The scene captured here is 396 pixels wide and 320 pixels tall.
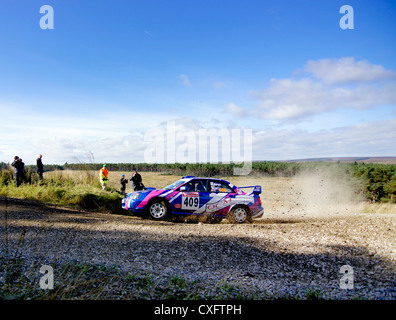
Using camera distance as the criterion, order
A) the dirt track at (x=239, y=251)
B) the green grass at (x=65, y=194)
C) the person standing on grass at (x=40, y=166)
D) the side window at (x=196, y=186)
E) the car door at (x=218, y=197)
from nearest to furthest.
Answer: the dirt track at (x=239, y=251) → the car door at (x=218, y=197) → the side window at (x=196, y=186) → the green grass at (x=65, y=194) → the person standing on grass at (x=40, y=166)

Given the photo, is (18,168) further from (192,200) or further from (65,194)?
(192,200)

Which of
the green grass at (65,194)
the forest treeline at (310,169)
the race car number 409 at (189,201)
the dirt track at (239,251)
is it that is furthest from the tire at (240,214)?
the forest treeline at (310,169)

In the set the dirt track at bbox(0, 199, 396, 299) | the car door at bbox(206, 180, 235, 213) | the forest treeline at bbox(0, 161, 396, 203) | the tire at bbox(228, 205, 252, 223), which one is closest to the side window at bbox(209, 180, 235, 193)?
the car door at bbox(206, 180, 235, 213)

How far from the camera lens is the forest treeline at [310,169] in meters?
29.6

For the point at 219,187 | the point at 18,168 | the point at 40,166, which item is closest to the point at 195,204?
the point at 219,187

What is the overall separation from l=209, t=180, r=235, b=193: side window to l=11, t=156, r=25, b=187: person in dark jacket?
1041cm

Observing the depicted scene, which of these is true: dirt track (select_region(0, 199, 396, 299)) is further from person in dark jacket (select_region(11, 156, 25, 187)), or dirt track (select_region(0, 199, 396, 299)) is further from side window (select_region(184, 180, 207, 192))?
person in dark jacket (select_region(11, 156, 25, 187))

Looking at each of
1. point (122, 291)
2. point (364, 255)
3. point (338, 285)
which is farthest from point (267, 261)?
point (122, 291)

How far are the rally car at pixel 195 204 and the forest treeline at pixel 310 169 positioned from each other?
8390mm

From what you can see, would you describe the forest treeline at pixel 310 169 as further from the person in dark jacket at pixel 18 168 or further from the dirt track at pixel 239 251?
the dirt track at pixel 239 251
